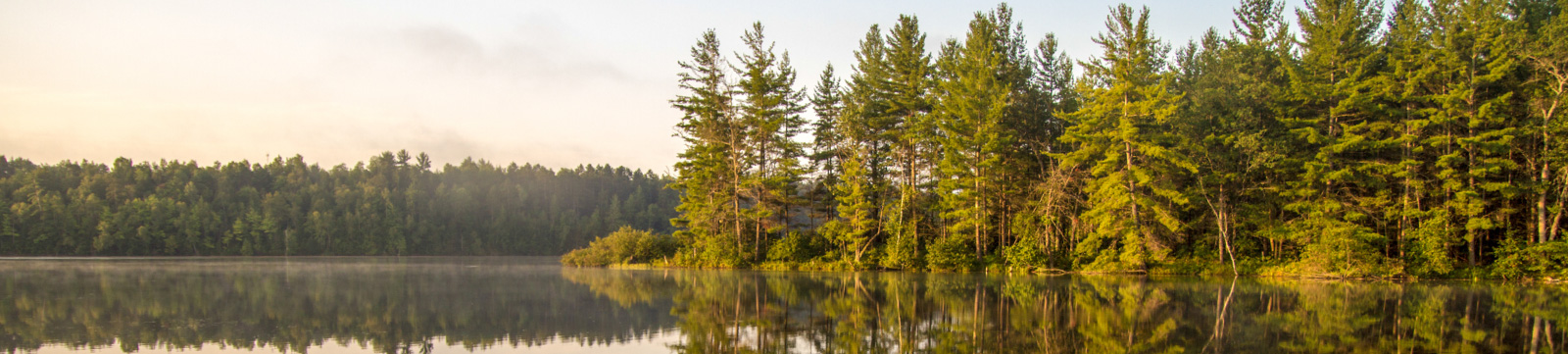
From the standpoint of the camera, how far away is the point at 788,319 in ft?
45.4

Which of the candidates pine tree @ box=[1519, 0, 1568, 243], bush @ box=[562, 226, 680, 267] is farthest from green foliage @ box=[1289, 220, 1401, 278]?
bush @ box=[562, 226, 680, 267]

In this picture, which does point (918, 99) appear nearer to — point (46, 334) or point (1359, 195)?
point (1359, 195)

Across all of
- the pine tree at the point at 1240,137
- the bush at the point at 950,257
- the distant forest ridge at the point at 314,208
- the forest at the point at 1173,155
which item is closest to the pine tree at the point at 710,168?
the forest at the point at 1173,155

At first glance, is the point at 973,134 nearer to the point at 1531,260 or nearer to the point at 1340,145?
the point at 1340,145

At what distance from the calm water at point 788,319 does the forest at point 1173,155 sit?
5826mm

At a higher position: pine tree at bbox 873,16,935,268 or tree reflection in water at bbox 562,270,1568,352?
pine tree at bbox 873,16,935,268

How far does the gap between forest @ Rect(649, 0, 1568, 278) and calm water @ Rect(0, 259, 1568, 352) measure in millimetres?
5826

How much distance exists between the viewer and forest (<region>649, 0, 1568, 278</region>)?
26297 mm

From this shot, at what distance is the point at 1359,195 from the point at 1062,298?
19.3 m

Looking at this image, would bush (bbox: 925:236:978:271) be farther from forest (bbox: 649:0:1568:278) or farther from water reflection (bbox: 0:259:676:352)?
water reflection (bbox: 0:259:676:352)

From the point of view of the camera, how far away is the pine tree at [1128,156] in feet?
95.8

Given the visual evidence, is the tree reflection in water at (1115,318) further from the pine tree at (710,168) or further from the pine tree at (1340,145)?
the pine tree at (710,168)

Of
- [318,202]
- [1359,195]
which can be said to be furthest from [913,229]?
[318,202]

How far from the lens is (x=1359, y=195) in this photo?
29750mm
